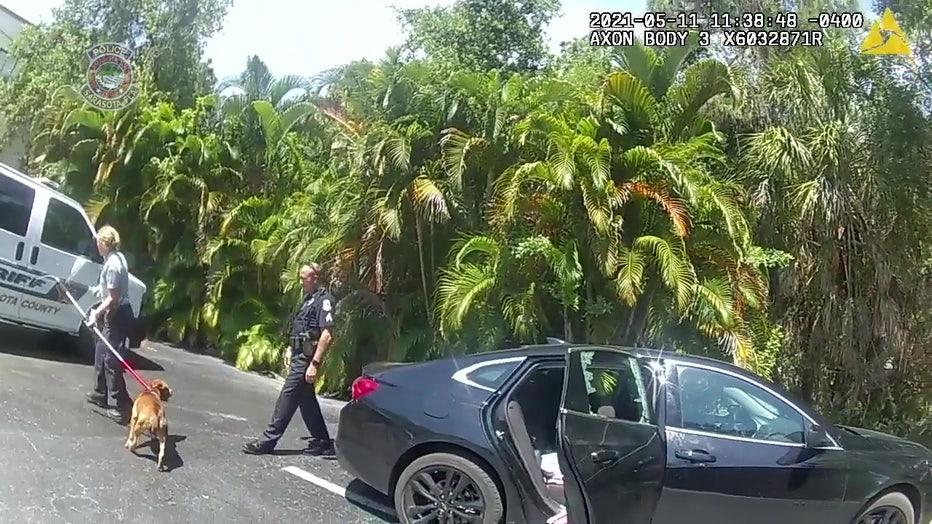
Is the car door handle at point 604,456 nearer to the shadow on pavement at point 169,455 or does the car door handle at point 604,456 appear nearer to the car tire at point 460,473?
the car tire at point 460,473

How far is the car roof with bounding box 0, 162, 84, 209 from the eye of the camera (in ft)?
23.6

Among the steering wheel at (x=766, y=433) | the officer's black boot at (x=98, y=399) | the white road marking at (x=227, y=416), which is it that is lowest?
the white road marking at (x=227, y=416)

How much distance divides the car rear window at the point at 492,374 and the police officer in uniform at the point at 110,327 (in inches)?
112

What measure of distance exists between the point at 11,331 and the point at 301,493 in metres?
3.47

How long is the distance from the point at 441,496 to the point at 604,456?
3.13ft

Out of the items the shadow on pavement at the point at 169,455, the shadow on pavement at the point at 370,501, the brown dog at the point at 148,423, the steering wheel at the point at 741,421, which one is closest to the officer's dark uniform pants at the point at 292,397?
the shadow on pavement at the point at 169,455

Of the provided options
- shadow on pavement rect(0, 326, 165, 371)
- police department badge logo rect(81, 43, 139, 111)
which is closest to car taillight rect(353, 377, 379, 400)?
shadow on pavement rect(0, 326, 165, 371)

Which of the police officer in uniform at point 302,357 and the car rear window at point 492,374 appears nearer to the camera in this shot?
the car rear window at point 492,374

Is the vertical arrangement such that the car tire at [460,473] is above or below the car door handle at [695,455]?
below

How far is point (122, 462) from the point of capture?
5.17m

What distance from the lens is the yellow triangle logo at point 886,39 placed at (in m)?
7.82

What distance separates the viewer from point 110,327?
6180mm

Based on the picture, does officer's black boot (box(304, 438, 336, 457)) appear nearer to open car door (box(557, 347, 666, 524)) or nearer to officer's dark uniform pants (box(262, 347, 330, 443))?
officer's dark uniform pants (box(262, 347, 330, 443))

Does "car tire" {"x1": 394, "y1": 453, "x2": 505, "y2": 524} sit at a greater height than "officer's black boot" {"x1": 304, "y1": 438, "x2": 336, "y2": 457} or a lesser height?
greater
